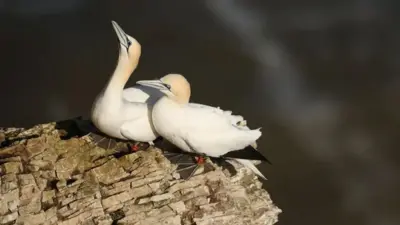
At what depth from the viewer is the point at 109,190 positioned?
3.75m

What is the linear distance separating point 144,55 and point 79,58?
75cm

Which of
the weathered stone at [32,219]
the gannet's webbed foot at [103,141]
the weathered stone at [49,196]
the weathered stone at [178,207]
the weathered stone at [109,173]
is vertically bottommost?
the weathered stone at [32,219]

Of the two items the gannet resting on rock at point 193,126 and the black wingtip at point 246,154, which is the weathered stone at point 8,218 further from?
the black wingtip at point 246,154

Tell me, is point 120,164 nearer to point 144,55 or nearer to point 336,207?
point 336,207

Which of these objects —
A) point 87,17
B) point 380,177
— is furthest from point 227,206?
point 87,17

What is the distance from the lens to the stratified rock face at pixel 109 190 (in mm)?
3600

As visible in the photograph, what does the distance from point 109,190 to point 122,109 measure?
531 millimetres

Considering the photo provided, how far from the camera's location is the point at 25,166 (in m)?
3.90

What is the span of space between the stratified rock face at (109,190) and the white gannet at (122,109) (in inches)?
5.5

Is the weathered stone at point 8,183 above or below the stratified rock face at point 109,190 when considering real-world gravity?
below

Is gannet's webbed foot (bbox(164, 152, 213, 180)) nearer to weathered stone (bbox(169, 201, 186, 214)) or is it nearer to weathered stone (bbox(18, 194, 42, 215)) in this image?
weathered stone (bbox(169, 201, 186, 214))

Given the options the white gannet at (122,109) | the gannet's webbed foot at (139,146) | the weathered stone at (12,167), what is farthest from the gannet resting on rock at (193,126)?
the weathered stone at (12,167)

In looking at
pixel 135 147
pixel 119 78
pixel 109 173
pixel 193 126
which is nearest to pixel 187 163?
pixel 193 126

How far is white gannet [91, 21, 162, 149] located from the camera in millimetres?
3951
